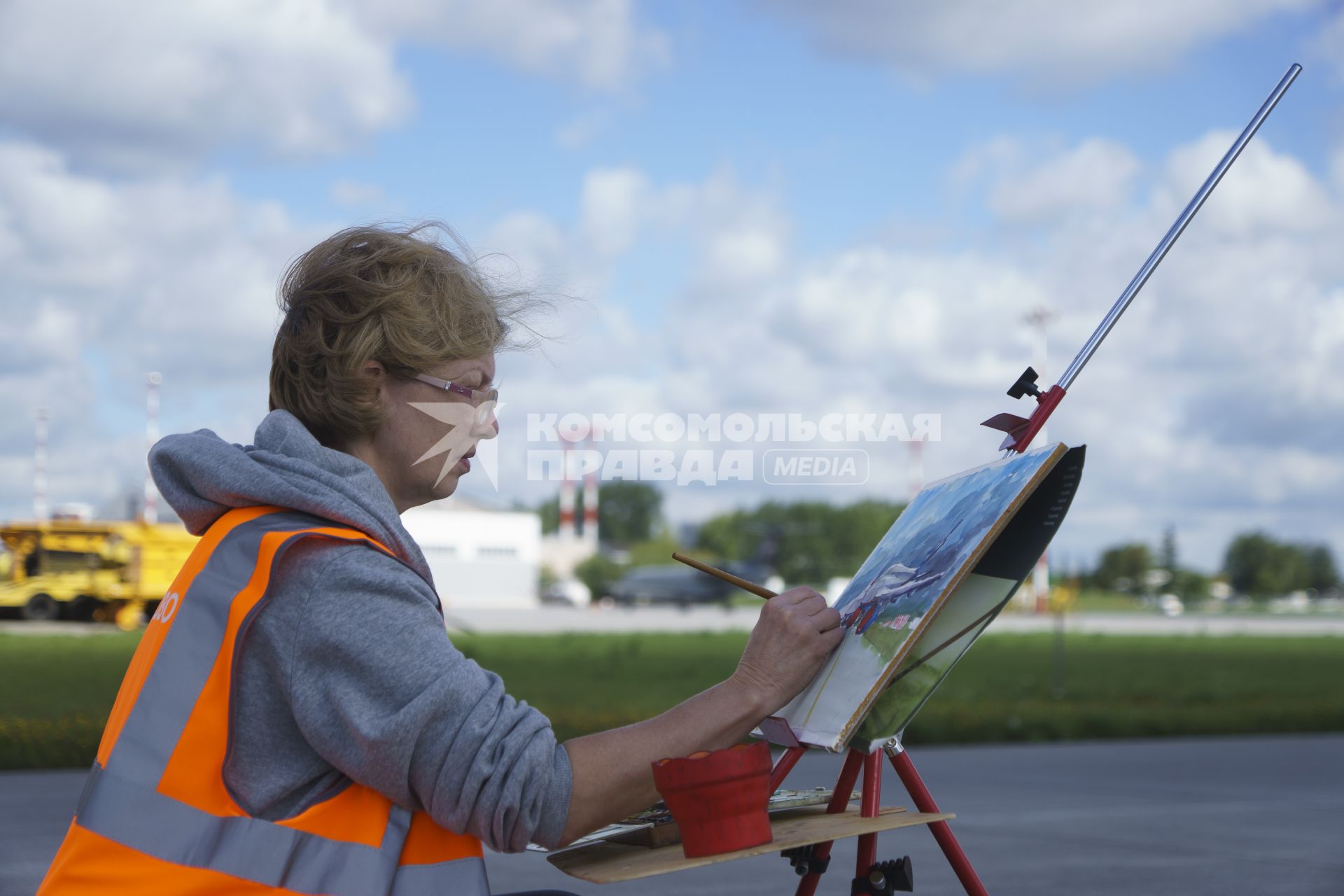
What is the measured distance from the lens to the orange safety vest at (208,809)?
1.50 m

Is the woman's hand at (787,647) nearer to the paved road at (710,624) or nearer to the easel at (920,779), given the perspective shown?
the easel at (920,779)

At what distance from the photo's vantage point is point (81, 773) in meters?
7.86

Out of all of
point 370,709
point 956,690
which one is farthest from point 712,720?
point 956,690

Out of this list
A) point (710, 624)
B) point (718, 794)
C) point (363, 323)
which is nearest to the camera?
point (718, 794)

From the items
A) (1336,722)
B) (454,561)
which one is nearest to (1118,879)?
(1336,722)

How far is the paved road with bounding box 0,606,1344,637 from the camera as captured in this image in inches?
1241

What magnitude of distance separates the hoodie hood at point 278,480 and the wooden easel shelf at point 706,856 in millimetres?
425

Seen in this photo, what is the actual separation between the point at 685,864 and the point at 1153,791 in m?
7.16

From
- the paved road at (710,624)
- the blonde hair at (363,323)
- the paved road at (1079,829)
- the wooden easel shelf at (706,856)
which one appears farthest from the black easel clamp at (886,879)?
the paved road at (710,624)

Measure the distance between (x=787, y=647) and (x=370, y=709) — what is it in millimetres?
562

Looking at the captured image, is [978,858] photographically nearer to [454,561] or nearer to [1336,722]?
[1336,722]

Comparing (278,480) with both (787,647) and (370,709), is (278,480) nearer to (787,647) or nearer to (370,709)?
(370,709)

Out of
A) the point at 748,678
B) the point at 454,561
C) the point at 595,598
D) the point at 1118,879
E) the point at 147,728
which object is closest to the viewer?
the point at 147,728

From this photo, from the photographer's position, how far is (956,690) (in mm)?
14734
